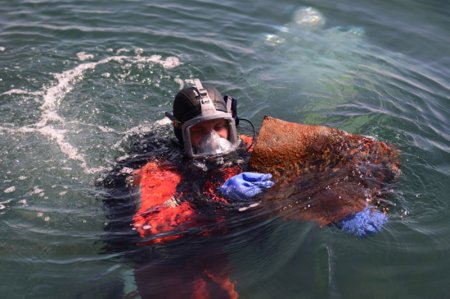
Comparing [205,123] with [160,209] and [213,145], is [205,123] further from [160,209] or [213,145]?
[160,209]

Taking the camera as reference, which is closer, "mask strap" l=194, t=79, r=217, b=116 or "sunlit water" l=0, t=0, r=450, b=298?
"sunlit water" l=0, t=0, r=450, b=298

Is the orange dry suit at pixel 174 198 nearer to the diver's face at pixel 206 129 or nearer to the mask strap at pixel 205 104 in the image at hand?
the diver's face at pixel 206 129

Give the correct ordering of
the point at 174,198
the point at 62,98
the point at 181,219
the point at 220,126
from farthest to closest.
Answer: the point at 62,98, the point at 220,126, the point at 174,198, the point at 181,219

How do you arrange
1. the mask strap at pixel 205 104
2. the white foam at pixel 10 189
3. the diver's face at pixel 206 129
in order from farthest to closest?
the white foam at pixel 10 189 → the diver's face at pixel 206 129 → the mask strap at pixel 205 104

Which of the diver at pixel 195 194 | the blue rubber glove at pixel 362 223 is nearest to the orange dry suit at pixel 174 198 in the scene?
the diver at pixel 195 194

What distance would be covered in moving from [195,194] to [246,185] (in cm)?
48

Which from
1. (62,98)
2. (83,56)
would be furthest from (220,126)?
(83,56)

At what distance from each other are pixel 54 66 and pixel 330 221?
4899 millimetres

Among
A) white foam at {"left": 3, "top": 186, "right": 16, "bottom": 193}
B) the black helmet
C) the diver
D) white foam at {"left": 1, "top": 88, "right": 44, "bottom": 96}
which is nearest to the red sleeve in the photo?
the diver

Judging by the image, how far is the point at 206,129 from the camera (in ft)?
13.8

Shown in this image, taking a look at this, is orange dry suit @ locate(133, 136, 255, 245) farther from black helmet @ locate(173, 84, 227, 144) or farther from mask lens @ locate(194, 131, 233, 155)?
black helmet @ locate(173, 84, 227, 144)

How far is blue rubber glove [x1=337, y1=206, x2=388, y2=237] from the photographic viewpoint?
145 inches

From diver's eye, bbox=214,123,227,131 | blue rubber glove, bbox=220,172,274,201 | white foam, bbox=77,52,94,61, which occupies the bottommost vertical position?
white foam, bbox=77,52,94,61

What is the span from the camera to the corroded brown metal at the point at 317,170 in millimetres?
3869
